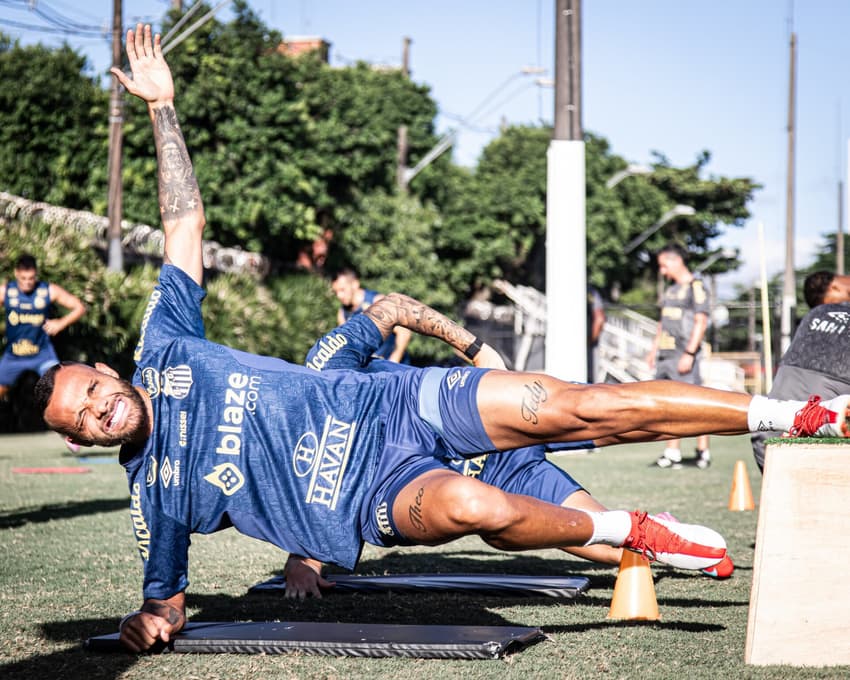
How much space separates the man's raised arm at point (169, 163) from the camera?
4715 mm

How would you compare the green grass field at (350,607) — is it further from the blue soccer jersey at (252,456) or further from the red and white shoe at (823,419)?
the red and white shoe at (823,419)

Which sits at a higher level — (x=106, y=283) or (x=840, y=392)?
(x=106, y=283)

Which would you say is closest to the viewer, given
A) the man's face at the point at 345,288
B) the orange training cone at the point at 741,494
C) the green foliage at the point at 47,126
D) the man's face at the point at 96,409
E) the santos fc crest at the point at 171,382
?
the man's face at the point at 96,409

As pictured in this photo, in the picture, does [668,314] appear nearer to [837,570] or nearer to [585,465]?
[585,465]

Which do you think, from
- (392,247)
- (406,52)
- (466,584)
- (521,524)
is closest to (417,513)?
(521,524)

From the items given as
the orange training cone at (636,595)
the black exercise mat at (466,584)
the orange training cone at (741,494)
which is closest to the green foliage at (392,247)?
the orange training cone at (741,494)

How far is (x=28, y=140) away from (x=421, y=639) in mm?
25411

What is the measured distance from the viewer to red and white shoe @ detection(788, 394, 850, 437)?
367 cm

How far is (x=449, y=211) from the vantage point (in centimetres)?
4284

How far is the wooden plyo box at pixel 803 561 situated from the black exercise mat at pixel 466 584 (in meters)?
1.61

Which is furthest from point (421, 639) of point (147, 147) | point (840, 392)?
point (147, 147)

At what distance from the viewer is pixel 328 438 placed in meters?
4.03

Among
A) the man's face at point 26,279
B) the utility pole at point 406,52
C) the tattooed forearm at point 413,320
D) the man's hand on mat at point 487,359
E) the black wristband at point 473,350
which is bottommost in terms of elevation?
the man's hand on mat at point 487,359

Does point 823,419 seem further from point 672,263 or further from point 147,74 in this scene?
point 672,263
